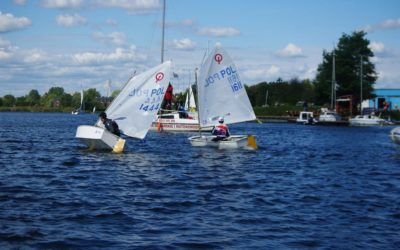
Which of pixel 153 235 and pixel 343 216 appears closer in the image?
pixel 153 235

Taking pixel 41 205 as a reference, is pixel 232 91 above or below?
above

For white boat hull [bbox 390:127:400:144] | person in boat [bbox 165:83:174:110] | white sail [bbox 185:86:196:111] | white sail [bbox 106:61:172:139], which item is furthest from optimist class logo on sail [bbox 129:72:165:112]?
white sail [bbox 185:86:196:111]

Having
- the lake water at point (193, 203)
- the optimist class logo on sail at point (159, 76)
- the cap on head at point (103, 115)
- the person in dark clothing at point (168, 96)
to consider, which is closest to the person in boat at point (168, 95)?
the person in dark clothing at point (168, 96)

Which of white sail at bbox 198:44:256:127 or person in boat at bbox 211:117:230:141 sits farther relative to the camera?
white sail at bbox 198:44:256:127

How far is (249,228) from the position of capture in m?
15.7

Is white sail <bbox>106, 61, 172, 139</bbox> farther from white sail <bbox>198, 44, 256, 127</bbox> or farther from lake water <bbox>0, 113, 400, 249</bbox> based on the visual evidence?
white sail <bbox>198, 44, 256, 127</bbox>

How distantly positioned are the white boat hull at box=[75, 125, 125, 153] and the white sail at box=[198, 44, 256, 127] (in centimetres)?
934

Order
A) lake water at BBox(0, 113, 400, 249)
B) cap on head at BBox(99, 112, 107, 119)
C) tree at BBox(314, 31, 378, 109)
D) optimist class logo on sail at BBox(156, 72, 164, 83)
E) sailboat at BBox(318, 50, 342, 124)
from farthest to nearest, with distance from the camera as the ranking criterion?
tree at BBox(314, 31, 378, 109) → sailboat at BBox(318, 50, 342, 124) → optimist class logo on sail at BBox(156, 72, 164, 83) → cap on head at BBox(99, 112, 107, 119) → lake water at BBox(0, 113, 400, 249)

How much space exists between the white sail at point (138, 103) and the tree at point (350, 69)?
306 ft

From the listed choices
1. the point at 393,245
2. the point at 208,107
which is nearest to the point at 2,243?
the point at 393,245

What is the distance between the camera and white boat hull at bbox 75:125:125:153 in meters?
34.0

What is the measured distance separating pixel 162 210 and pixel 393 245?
6676 mm

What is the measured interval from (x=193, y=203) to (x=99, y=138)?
1586 centimetres

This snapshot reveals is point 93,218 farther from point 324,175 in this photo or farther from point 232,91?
point 232,91
